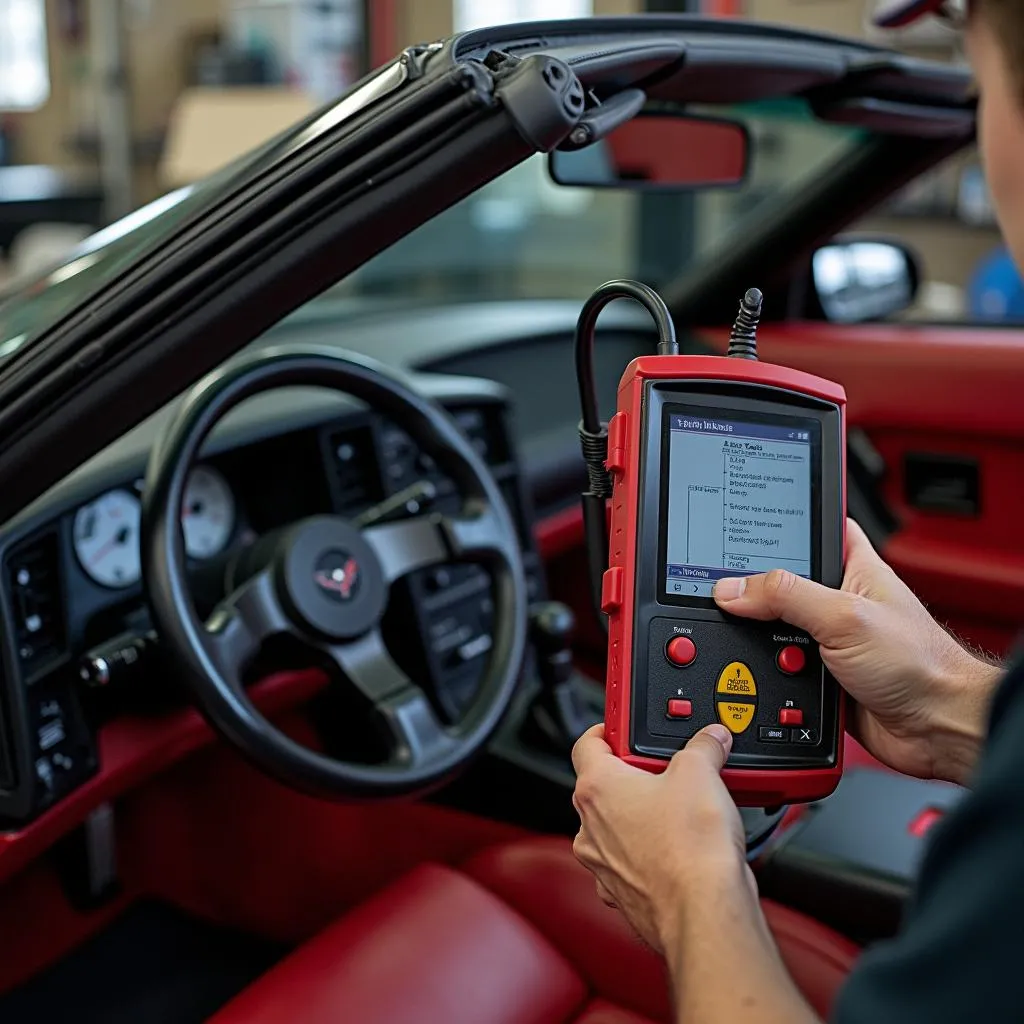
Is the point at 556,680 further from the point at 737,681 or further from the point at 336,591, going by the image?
the point at 737,681

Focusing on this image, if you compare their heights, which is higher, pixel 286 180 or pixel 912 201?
pixel 286 180

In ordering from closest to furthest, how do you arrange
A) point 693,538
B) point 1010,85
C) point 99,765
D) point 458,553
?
point 1010,85
point 693,538
point 99,765
point 458,553

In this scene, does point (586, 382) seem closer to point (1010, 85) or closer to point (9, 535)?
point (1010, 85)

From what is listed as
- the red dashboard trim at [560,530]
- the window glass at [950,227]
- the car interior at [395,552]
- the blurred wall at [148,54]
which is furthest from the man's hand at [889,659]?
the blurred wall at [148,54]

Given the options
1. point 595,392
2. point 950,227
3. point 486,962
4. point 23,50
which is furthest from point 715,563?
point 23,50

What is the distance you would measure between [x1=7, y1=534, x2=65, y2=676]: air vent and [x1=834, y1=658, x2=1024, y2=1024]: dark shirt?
793mm

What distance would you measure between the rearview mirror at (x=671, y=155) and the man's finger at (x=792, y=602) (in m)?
0.54


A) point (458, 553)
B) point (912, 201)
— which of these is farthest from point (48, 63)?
point (458, 553)

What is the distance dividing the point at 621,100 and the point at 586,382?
7.5 inches

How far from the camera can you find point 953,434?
5.81 ft

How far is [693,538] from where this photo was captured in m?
0.76

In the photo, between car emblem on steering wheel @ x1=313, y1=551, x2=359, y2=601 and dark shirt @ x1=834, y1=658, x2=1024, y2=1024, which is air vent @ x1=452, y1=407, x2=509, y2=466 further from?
dark shirt @ x1=834, y1=658, x2=1024, y2=1024

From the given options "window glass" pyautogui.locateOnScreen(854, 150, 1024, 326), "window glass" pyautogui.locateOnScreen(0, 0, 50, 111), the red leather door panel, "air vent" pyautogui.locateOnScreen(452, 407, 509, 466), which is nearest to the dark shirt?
"air vent" pyautogui.locateOnScreen(452, 407, 509, 466)

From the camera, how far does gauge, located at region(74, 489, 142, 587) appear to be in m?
1.15
